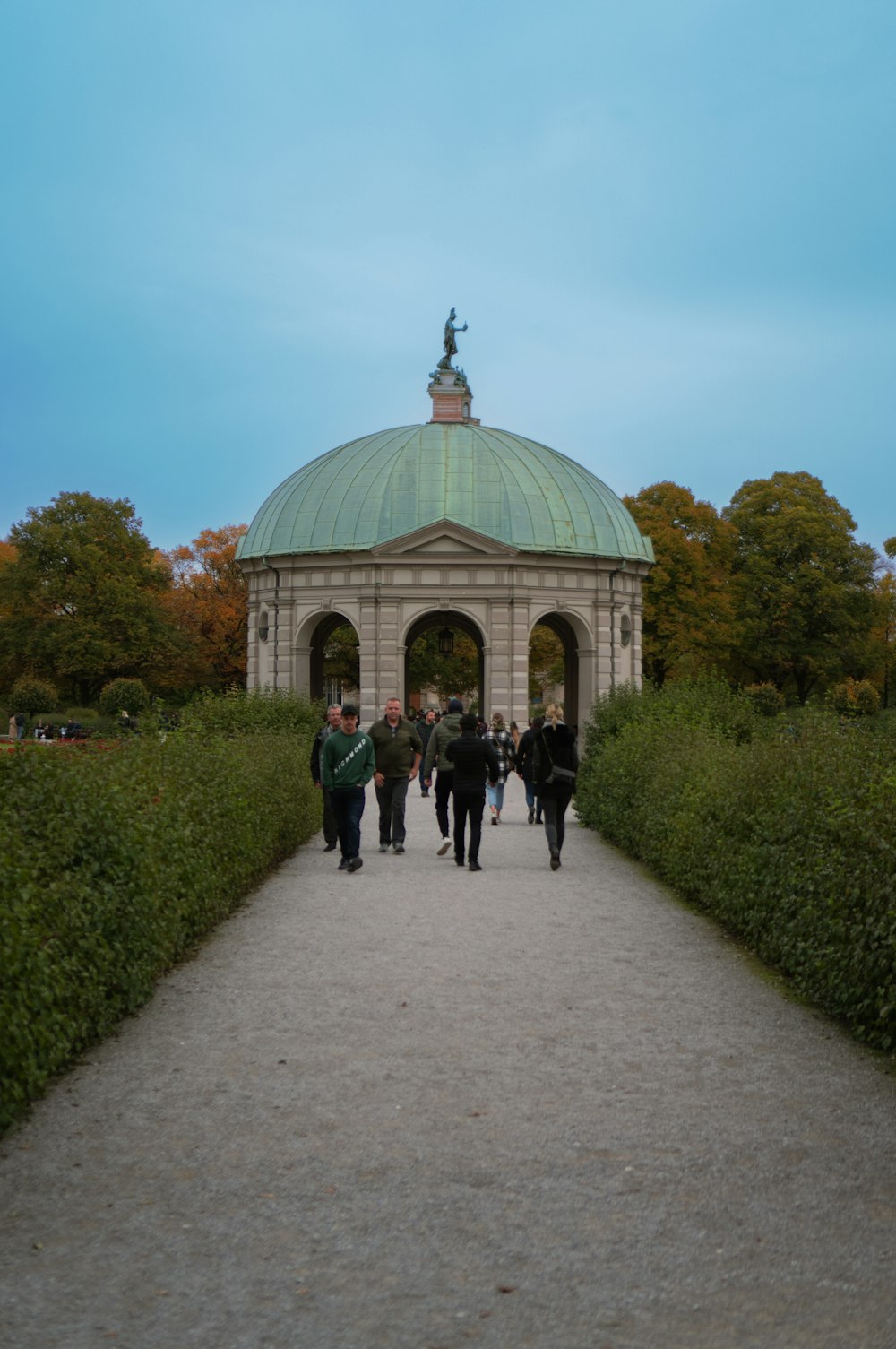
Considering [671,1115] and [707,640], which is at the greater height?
[707,640]

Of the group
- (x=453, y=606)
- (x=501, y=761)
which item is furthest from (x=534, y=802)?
(x=453, y=606)

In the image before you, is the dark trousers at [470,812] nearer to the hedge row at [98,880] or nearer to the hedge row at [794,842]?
the hedge row at [794,842]

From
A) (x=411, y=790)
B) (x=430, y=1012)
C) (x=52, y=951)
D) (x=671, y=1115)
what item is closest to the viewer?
(x=671, y=1115)

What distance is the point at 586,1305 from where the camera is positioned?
14.7ft

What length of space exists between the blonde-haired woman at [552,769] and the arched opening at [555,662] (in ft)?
36.8

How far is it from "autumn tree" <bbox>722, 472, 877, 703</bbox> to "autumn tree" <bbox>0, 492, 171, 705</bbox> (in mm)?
24120

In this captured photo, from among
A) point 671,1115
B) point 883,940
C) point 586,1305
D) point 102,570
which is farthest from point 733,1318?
point 102,570

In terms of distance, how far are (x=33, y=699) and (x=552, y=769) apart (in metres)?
38.9

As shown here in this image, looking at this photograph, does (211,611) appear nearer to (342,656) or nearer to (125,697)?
(342,656)

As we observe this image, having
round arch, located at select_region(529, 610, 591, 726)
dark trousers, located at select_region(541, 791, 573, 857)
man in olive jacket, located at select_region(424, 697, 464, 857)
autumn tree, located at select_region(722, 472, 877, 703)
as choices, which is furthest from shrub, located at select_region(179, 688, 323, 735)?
autumn tree, located at select_region(722, 472, 877, 703)

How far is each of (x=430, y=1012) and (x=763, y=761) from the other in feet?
15.7

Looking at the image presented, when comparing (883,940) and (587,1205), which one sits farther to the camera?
(883,940)

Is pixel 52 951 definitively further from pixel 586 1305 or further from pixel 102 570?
pixel 102 570

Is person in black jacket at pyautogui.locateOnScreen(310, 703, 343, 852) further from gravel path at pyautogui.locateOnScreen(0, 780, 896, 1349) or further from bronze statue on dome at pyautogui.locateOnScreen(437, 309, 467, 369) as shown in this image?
bronze statue on dome at pyautogui.locateOnScreen(437, 309, 467, 369)
